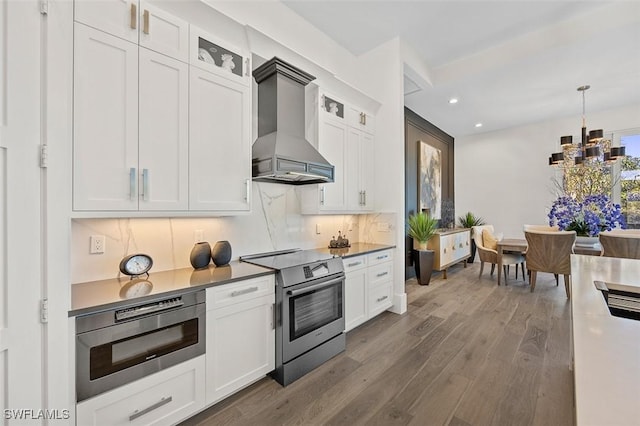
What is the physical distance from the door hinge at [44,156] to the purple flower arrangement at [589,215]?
218 inches

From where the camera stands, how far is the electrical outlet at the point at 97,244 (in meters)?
1.78

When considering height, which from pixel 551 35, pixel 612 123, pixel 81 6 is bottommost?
pixel 81 6

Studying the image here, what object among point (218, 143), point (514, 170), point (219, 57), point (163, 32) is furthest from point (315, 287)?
point (514, 170)

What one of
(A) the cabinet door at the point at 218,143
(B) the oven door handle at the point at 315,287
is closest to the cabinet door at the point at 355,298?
(B) the oven door handle at the point at 315,287

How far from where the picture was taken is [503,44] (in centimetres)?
365

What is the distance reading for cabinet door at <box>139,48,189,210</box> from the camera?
5.66 ft

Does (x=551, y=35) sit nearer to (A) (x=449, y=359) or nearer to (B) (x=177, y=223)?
(A) (x=449, y=359)

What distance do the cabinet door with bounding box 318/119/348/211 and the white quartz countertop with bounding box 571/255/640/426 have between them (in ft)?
7.12

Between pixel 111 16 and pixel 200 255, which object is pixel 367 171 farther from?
pixel 111 16

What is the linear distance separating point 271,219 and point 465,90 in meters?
3.95

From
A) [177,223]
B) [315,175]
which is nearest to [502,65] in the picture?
[315,175]

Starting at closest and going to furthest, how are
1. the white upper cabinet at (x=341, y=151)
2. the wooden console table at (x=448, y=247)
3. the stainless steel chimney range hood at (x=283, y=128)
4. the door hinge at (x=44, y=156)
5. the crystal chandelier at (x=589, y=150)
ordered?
the door hinge at (x=44, y=156)
the stainless steel chimney range hood at (x=283, y=128)
the white upper cabinet at (x=341, y=151)
the crystal chandelier at (x=589, y=150)
the wooden console table at (x=448, y=247)

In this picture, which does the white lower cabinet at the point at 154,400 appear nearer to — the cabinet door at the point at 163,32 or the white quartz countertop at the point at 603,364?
the white quartz countertop at the point at 603,364

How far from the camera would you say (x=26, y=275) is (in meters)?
1.18
